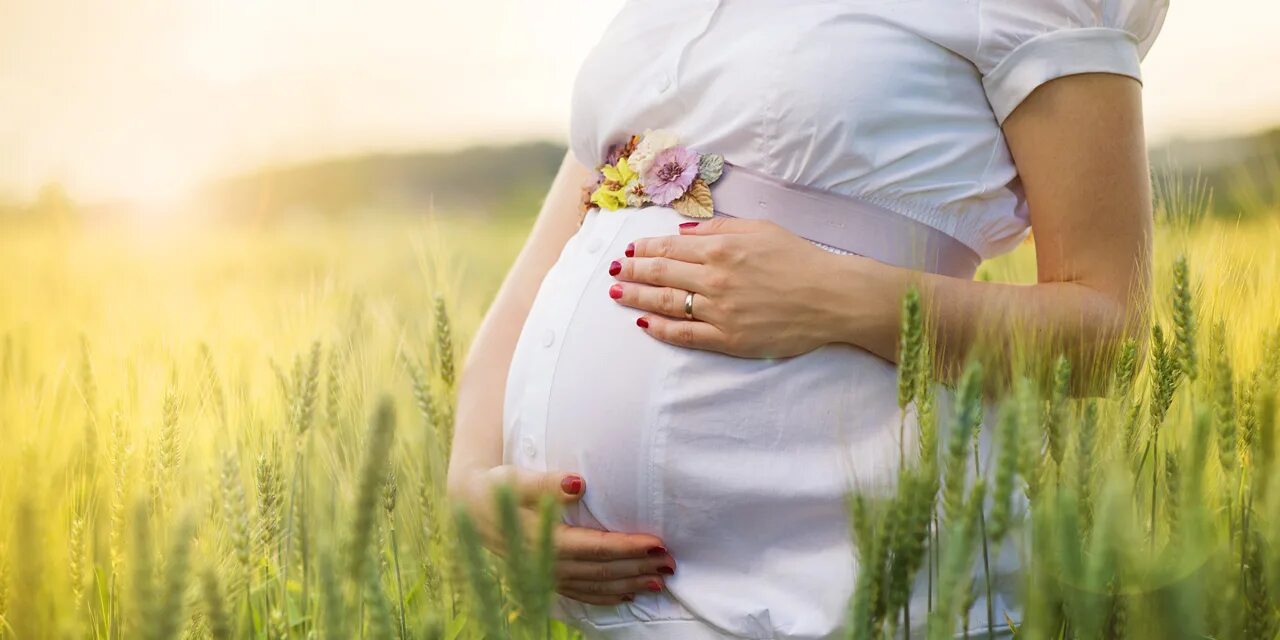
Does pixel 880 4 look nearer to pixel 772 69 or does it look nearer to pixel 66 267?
pixel 772 69

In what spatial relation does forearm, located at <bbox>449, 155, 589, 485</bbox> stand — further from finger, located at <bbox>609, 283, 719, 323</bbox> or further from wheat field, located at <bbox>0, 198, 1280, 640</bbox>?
finger, located at <bbox>609, 283, 719, 323</bbox>

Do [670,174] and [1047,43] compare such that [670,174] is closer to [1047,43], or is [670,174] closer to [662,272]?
[662,272]

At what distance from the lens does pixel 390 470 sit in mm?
1240

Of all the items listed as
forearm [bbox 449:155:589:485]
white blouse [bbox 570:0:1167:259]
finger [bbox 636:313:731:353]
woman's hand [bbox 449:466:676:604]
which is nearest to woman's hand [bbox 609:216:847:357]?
finger [bbox 636:313:731:353]

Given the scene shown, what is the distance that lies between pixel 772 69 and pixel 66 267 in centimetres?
149

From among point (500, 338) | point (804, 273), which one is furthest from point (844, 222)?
point (500, 338)

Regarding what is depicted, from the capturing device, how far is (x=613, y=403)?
1.27 metres

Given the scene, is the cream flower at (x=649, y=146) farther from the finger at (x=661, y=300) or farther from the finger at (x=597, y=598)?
the finger at (x=597, y=598)

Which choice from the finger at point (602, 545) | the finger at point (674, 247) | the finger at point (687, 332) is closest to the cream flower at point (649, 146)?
the finger at point (674, 247)

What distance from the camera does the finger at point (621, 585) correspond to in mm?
Answer: 1259

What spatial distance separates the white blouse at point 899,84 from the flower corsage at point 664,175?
1.1 inches

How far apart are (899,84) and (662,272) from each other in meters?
0.35

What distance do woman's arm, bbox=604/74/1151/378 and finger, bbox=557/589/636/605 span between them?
34 cm

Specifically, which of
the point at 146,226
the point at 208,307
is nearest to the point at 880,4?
the point at 208,307
